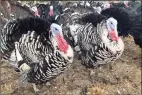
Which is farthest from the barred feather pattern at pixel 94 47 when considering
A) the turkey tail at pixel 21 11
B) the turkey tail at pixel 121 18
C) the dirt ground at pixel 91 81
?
the turkey tail at pixel 21 11

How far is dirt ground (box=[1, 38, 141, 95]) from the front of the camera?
3.85 m

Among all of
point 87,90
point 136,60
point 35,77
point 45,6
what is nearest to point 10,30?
point 35,77

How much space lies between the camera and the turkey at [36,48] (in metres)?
3.36

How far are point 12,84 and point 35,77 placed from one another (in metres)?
0.65

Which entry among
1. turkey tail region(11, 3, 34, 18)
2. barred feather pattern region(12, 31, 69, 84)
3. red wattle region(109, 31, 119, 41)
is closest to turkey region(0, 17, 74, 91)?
barred feather pattern region(12, 31, 69, 84)

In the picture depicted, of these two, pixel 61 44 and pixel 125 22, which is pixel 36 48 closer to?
pixel 61 44

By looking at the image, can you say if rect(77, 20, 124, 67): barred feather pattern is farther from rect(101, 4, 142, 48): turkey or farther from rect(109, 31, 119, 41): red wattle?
rect(101, 4, 142, 48): turkey

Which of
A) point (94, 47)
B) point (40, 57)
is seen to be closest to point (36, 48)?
point (40, 57)

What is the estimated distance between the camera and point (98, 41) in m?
3.73

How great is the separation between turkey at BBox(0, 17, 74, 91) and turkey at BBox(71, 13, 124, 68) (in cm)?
42

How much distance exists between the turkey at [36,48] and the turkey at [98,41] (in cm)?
42

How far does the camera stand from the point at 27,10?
15.2 ft

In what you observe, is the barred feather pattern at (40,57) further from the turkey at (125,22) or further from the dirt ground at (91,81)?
the turkey at (125,22)

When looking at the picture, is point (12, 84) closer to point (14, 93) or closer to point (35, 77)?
point (14, 93)
